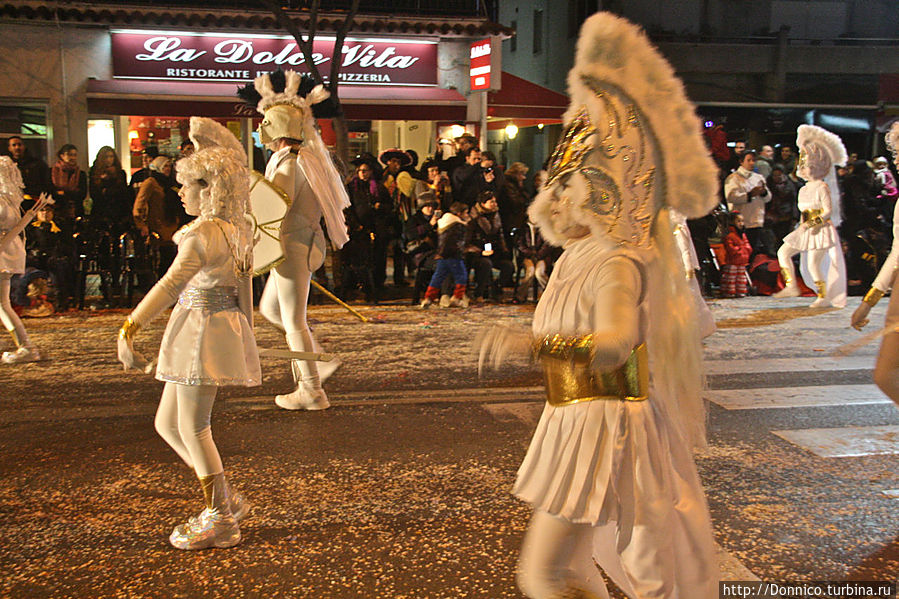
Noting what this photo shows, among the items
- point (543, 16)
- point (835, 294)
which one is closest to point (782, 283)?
point (835, 294)

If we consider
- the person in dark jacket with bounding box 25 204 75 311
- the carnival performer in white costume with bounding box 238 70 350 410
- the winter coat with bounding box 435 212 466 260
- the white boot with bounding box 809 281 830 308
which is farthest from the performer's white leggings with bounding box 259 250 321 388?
the white boot with bounding box 809 281 830 308

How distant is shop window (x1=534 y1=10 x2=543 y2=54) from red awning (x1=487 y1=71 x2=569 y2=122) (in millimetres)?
12808

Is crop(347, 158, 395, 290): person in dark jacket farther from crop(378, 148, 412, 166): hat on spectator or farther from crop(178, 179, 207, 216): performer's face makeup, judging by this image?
crop(178, 179, 207, 216): performer's face makeup

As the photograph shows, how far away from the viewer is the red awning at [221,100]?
16.1m

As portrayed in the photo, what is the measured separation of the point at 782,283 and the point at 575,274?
447 inches

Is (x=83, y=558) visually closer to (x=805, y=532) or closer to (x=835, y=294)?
(x=805, y=532)

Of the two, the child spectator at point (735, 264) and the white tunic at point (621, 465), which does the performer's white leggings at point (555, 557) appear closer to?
the white tunic at point (621, 465)

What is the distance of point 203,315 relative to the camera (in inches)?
160

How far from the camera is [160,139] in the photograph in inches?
674

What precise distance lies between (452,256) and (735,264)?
171 inches

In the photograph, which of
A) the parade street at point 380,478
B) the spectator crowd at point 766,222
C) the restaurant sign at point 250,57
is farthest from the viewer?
the restaurant sign at point 250,57

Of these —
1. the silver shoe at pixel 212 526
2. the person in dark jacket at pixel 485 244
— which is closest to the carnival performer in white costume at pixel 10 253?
the silver shoe at pixel 212 526

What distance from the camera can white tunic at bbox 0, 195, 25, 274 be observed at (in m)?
7.85

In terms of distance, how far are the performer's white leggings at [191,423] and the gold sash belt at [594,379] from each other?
75.0 inches
